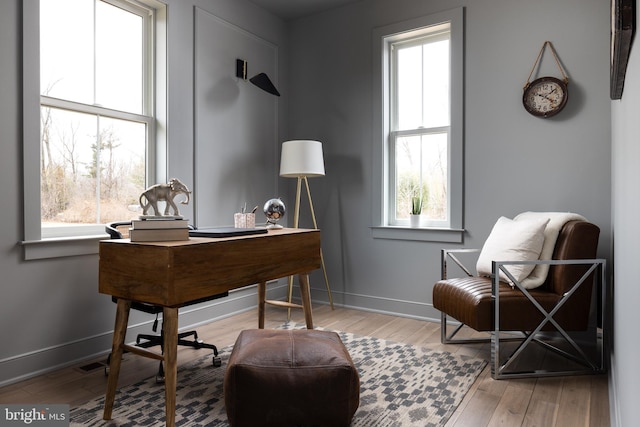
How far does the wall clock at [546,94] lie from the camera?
2.90m

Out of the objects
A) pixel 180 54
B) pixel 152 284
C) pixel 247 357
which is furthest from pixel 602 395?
pixel 180 54

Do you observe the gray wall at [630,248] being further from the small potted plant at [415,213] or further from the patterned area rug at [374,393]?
the small potted plant at [415,213]

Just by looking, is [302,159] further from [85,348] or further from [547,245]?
[85,348]

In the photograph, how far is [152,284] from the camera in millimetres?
1720

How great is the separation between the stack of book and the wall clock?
2518 mm

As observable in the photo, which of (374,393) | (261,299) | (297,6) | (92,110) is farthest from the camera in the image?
(297,6)

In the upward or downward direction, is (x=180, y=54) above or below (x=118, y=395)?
above

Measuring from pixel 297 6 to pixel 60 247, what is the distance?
2.87 m

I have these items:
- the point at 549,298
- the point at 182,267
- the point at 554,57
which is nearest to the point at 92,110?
the point at 182,267

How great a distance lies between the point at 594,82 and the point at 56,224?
140 inches

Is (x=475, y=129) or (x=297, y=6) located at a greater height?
(x=297, y=6)

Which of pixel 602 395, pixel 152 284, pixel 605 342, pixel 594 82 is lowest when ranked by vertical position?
pixel 602 395

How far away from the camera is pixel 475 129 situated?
3260mm

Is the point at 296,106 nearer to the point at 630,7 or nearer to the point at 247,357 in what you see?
the point at 247,357
